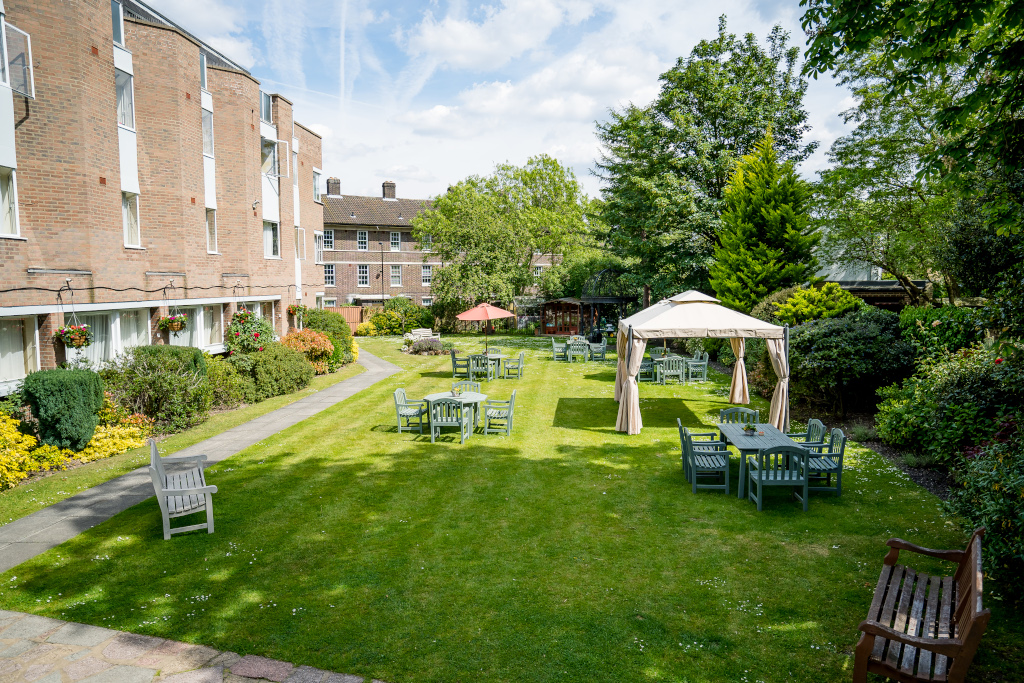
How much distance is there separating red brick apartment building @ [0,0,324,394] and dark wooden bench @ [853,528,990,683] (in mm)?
14701

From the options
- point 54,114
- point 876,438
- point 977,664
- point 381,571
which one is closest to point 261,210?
point 54,114

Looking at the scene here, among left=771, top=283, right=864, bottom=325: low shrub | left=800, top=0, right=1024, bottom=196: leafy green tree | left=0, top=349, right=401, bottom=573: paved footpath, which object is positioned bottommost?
left=0, top=349, right=401, bottom=573: paved footpath

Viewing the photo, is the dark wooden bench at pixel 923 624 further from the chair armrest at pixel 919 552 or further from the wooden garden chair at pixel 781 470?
the wooden garden chair at pixel 781 470

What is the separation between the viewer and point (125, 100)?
1592cm

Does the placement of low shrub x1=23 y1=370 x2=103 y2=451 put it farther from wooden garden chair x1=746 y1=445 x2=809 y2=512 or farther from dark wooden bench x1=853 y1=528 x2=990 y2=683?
dark wooden bench x1=853 y1=528 x2=990 y2=683

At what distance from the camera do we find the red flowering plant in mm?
19375

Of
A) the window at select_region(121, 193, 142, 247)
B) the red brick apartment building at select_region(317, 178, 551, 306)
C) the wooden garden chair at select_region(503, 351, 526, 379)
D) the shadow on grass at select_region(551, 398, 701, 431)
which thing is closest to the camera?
the shadow on grass at select_region(551, 398, 701, 431)

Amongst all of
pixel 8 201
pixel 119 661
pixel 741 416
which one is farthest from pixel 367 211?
pixel 119 661

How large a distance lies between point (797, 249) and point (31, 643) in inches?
993

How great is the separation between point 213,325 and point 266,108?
9496 millimetres

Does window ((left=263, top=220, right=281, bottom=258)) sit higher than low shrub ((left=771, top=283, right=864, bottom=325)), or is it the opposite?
window ((left=263, top=220, right=281, bottom=258))

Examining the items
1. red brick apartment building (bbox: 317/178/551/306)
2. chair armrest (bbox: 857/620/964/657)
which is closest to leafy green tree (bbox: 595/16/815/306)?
red brick apartment building (bbox: 317/178/551/306)

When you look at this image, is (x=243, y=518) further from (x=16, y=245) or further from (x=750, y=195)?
(x=750, y=195)

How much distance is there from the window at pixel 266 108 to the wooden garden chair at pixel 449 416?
627 inches
